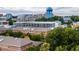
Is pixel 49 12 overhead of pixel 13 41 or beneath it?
overhead

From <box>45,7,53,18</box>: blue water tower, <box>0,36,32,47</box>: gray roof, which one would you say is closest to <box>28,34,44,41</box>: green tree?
<box>0,36,32,47</box>: gray roof

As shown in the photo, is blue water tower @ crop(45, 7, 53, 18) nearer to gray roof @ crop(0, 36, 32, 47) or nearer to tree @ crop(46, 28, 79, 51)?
tree @ crop(46, 28, 79, 51)

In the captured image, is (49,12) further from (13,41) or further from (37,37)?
(13,41)

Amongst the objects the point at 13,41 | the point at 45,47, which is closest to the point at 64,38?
the point at 45,47

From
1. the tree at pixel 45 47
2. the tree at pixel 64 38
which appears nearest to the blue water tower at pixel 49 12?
the tree at pixel 64 38

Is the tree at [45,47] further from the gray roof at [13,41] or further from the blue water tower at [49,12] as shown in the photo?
the blue water tower at [49,12]
